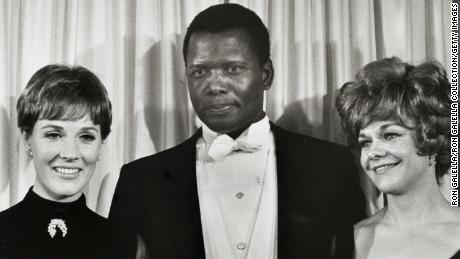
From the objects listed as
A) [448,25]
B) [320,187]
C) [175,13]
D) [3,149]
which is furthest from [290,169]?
[3,149]

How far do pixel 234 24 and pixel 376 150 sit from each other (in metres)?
0.69

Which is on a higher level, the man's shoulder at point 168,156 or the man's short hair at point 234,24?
the man's short hair at point 234,24

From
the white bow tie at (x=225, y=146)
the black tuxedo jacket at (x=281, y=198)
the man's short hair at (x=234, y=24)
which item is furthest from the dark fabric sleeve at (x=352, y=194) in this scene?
the man's short hair at (x=234, y=24)

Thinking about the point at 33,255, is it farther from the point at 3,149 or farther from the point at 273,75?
the point at 273,75

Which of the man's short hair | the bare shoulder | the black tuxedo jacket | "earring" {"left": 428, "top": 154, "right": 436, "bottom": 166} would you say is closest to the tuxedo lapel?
the black tuxedo jacket

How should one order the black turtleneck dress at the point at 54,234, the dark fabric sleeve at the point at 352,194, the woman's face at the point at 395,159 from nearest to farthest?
the black turtleneck dress at the point at 54,234
the woman's face at the point at 395,159
the dark fabric sleeve at the point at 352,194

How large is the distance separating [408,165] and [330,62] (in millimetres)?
552

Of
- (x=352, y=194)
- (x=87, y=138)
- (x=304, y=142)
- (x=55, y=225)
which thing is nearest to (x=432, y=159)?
(x=352, y=194)

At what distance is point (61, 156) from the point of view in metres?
2.12

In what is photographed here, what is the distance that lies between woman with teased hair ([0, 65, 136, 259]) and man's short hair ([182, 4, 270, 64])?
1.49ft

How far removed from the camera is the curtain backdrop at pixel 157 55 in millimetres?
2324

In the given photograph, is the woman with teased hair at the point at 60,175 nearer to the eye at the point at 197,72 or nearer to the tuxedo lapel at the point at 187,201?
the tuxedo lapel at the point at 187,201

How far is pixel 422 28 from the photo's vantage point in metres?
2.53

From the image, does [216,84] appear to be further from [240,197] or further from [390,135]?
[390,135]
